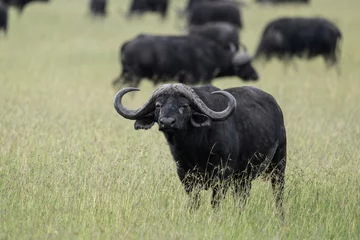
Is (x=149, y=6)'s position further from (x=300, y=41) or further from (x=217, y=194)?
(x=217, y=194)

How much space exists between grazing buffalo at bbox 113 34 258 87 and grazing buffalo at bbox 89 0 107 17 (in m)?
18.3

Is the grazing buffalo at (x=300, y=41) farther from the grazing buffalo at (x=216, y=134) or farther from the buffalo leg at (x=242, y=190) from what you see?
the buffalo leg at (x=242, y=190)

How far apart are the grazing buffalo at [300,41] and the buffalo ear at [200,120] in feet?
56.6

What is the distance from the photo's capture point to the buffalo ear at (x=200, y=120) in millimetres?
6037

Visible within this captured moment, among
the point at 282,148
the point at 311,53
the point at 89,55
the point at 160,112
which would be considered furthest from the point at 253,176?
the point at 89,55

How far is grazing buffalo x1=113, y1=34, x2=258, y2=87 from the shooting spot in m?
16.1

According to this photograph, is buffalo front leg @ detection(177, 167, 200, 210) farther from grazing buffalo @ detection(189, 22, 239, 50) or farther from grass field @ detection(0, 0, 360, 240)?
grazing buffalo @ detection(189, 22, 239, 50)

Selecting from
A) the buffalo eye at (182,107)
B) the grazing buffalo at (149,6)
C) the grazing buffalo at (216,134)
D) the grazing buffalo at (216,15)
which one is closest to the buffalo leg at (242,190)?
the grazing buffalo at (216,134)

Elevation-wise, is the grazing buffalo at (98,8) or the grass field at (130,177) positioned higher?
the grass field at (130,177)

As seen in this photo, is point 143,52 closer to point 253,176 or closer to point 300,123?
point 300,123

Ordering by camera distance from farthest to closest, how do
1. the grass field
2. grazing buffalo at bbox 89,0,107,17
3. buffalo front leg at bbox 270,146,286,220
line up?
grazing buffalo at bbox 89,0,107,17
buffalo front leg at bbox 270,146,286,220
the grass field

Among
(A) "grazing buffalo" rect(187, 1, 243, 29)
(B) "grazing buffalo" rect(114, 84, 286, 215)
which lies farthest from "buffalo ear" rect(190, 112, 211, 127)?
(A) "grazing buffalo" rect(187, 1, 243, 29)

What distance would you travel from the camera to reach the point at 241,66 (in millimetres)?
17734

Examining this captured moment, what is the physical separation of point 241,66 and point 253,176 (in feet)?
36.7
